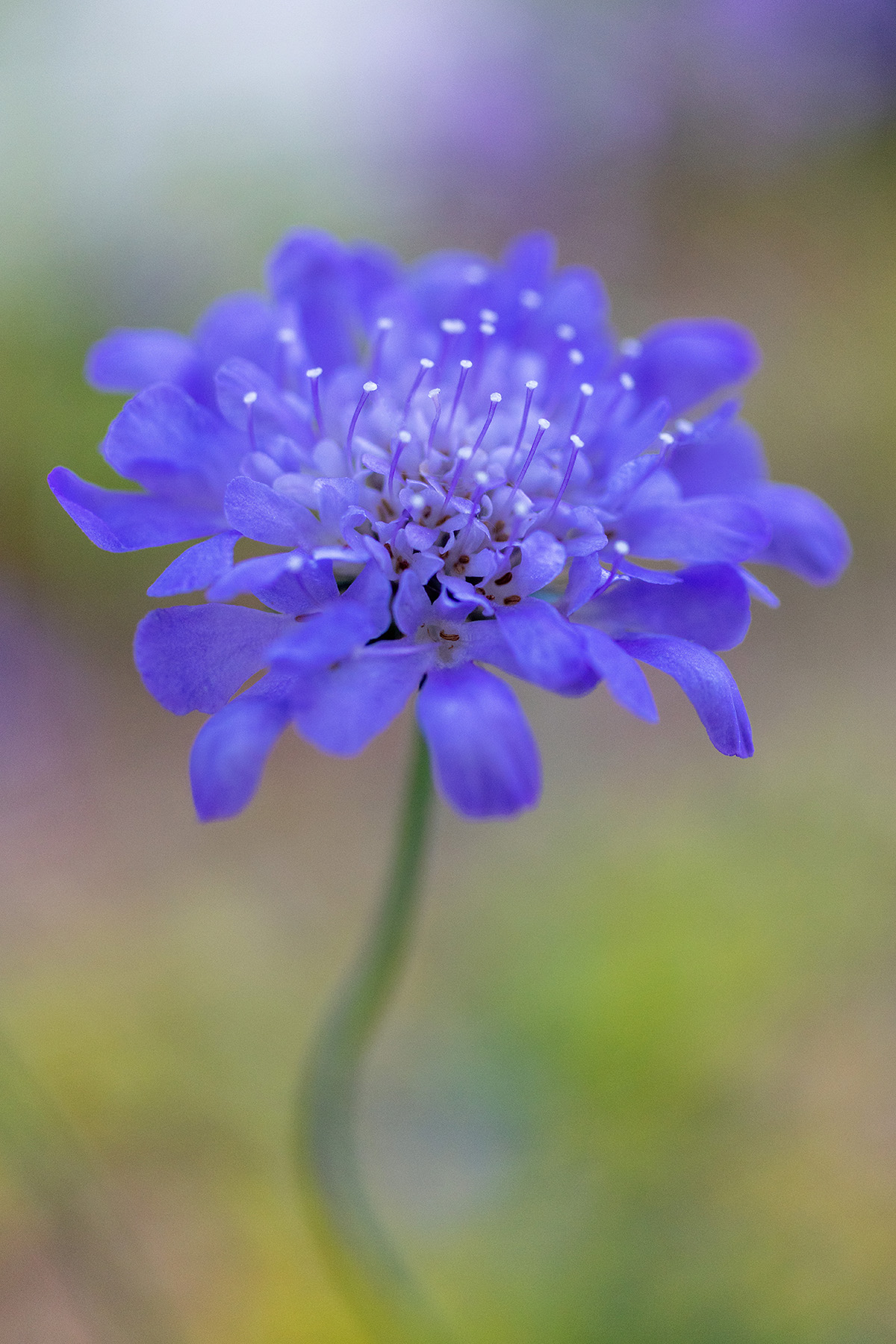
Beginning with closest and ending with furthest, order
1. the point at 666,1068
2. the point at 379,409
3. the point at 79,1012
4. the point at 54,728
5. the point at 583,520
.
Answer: the point at 583,520
the point at 379,409
the point at 666,1068
the point at 79,1012
the point at 54,728

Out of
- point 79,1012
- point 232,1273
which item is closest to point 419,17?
point 79,1012

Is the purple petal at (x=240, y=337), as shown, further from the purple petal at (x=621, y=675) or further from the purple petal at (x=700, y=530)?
the purple petal at (x=621, y=675)

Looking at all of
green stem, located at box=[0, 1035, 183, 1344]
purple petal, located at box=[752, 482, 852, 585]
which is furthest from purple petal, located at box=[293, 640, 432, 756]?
green stem, located at box=[0, 1035, 183, 1344]

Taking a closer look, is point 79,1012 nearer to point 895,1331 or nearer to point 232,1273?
point 232,1273

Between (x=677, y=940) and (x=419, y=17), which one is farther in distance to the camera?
(x=419, y=17)

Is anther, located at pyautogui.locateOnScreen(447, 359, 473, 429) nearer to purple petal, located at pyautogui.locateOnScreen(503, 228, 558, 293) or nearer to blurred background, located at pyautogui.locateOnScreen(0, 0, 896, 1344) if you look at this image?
purple petal, located at pyautogui.locateOnScreen(503, 228, 558, 293)

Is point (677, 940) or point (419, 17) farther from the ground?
point (419, 17)
